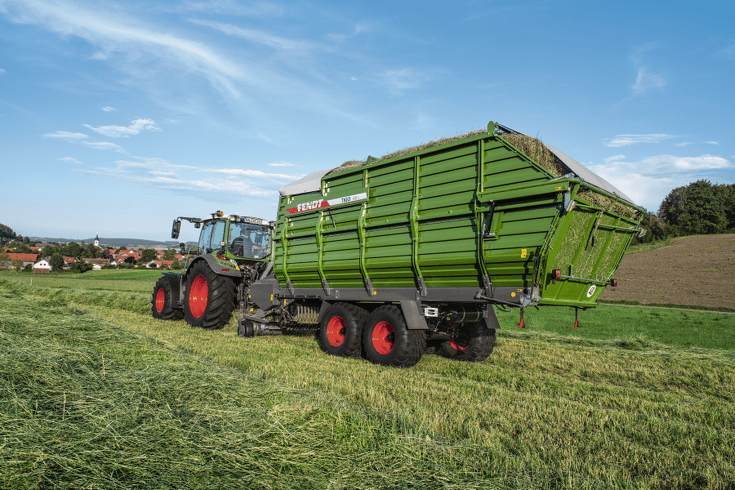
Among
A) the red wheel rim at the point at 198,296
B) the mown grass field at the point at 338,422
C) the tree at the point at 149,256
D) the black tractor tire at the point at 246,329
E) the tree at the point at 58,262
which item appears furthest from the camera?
the tree at the point at 149,256

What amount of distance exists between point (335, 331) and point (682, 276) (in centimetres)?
2383

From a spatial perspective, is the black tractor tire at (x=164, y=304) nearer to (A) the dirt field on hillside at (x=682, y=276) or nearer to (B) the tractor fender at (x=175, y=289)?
(B) the tractor fender at (x=175, y=289)

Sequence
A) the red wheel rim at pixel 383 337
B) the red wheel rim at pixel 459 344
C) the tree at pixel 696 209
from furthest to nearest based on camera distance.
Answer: the tree at pixel 696 209
the red wheel rim at pixel 459 344
the red wheel rim at pixel 383 337

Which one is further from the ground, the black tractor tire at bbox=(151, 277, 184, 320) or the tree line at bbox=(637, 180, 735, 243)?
the tree line at bbox=(637, 180, 735, 243)

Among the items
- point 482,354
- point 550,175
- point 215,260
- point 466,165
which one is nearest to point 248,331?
point 215,260

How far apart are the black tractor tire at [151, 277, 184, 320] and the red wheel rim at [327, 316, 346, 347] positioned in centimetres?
600

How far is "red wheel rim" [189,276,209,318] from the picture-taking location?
33.9ft

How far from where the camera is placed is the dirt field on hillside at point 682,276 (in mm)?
19875

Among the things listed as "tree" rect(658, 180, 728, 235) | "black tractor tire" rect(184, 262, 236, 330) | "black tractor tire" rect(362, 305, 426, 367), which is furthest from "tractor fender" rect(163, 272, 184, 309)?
"tree" rect(658, 180, 728, 235)

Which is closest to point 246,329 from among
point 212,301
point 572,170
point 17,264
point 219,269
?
point 212,301

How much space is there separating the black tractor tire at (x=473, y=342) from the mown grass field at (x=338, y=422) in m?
Result: 0.62

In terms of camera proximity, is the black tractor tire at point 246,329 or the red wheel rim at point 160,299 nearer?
the black tractor tire at point 246,329

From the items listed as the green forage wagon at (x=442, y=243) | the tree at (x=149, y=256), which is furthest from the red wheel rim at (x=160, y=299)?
the tree at (x=149, y=256)

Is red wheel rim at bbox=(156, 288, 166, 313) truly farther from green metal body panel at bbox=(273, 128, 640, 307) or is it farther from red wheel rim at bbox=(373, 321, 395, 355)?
red wheel rim at bbox=(373, 321, 395, 355)
